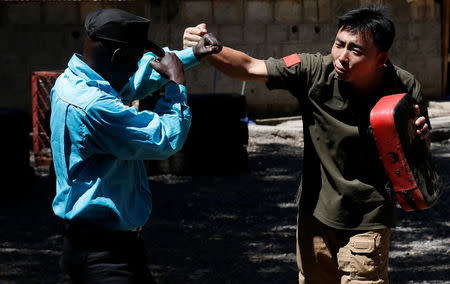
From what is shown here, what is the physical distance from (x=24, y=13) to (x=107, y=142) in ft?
29.8

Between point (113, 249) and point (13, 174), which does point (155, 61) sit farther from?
point (13, 174)

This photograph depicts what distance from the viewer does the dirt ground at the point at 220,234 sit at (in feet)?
17.6

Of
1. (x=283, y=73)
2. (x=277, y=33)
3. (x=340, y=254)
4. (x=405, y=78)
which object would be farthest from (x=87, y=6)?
(x=340, y=254)

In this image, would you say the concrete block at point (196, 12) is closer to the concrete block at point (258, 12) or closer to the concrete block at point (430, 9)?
the concrete block at point (258, 12)

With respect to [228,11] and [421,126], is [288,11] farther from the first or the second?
[421,126]

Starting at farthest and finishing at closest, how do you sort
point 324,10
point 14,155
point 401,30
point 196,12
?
point 401,30, point 324,10, point 196,12, point 14,155

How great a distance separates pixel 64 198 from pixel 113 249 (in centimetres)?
27

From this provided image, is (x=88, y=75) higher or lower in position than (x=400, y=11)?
higher

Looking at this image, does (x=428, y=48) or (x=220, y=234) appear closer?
(x=220, y=234)

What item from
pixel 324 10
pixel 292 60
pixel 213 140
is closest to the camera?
pixel 292 60

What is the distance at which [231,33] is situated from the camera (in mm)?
11789

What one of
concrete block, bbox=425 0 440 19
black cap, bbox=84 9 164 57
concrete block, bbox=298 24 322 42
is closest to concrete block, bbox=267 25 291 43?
concrete block, bbox=298 24 322 42

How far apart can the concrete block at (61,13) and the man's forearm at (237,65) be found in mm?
8180

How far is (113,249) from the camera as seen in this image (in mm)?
2846
